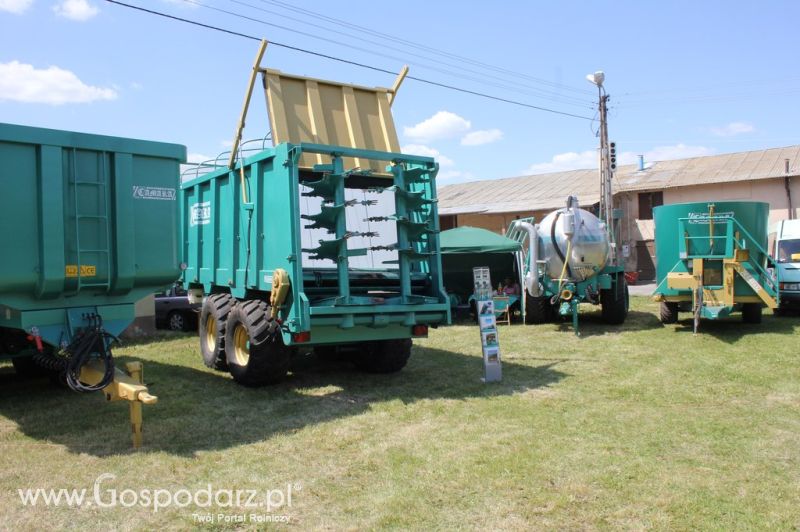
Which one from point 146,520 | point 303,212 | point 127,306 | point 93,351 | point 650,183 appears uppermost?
point 650,183

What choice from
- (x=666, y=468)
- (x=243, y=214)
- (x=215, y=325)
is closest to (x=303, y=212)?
(x=243, y=214)

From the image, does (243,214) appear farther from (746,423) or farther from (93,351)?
(746,423)

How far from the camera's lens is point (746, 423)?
632cm

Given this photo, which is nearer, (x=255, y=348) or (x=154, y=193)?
(x=154, y=193)

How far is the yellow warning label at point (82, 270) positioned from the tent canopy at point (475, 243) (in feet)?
31.5

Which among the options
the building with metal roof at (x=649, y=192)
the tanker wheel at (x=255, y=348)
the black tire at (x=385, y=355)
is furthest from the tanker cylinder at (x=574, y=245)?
the building with metal roof at (x=649, y=192)

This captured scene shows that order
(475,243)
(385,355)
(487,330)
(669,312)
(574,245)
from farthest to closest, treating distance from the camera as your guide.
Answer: (475,243)
(669,312)
(574,245)
(385,355)
(487,330)

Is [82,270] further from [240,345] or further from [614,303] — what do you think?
[614,303]

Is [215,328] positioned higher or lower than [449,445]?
higher

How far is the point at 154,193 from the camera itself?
6836 mm

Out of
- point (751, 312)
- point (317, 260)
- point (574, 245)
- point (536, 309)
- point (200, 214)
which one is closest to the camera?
point (317, 260)

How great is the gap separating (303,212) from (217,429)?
3.04m

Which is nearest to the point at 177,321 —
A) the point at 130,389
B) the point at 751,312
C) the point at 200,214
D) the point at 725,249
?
the point at 200,214

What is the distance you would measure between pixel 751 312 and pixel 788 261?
312cm
